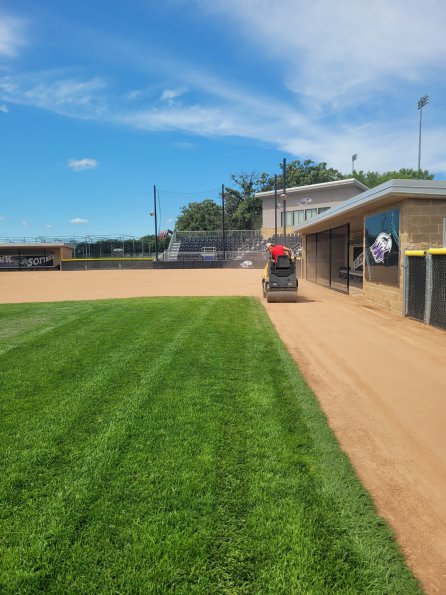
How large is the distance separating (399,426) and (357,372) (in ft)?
5.95

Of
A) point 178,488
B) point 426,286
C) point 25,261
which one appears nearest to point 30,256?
point 25,261

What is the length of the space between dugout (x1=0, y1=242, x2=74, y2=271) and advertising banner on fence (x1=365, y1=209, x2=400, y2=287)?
4602cm

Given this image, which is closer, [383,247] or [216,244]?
[383,247]

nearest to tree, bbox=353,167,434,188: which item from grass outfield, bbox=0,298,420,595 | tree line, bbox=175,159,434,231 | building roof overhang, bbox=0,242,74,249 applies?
tree line, bbox=175,159,434,231

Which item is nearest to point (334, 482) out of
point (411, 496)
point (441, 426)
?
point (411, 496)

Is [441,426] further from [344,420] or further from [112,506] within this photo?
[112,506]

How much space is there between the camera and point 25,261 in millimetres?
51344

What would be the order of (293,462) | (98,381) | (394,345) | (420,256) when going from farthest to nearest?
(420,256) < (394,345) < (98,381) < (293,462)

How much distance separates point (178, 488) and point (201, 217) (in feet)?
260

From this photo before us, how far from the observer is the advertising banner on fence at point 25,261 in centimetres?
5103

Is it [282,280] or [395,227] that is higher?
[395,227]

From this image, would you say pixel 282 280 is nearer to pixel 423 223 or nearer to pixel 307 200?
pixel 423 223

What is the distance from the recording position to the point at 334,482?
10.1ft

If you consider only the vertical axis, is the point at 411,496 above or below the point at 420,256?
below
